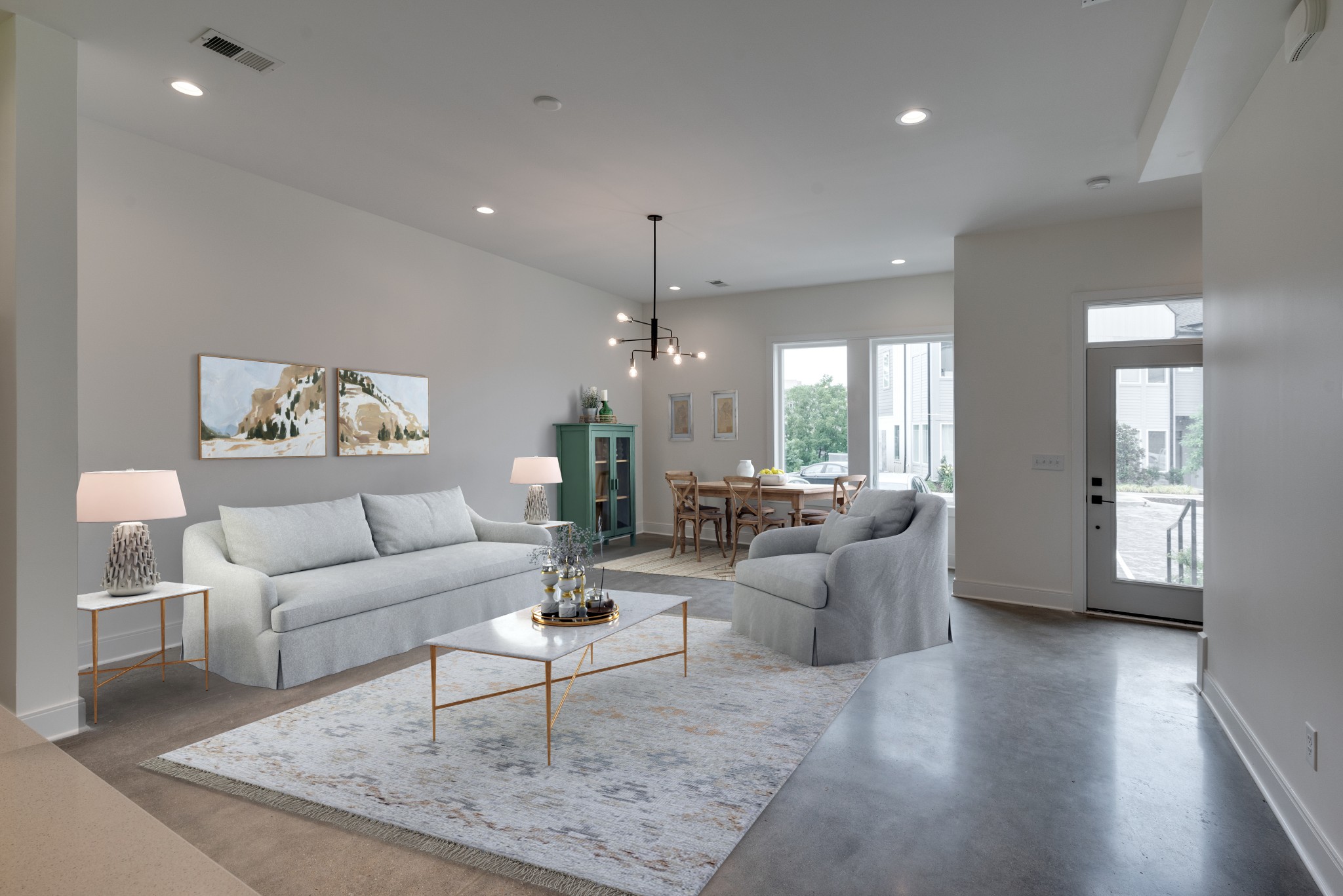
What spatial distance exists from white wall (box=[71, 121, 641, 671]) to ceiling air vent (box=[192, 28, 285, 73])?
1.28 m

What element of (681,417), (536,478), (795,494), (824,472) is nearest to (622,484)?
(681,417)

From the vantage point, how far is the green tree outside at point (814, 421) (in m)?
7.71

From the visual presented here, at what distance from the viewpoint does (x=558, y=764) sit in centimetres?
266

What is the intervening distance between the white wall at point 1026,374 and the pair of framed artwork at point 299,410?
426 cm

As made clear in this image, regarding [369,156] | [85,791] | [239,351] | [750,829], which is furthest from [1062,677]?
[239,351]

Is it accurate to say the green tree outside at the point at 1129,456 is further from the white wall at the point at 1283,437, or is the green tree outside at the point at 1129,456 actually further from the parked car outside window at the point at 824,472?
the parked car outside window at the point at 824,472

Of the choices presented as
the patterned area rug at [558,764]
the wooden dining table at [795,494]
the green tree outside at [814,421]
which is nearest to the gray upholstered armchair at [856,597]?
the patterned area rug at [558,764]

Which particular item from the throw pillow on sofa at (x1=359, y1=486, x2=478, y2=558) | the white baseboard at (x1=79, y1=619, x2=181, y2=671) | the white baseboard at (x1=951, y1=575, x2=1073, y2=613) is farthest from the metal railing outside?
the white baseboard at (x1=79, y1=619, x2=181, y2=671)

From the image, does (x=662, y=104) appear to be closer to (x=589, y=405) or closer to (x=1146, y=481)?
(x=1146, y=481)

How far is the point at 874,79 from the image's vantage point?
322cm

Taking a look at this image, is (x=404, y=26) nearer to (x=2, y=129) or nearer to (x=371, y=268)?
(x=2, y=129)

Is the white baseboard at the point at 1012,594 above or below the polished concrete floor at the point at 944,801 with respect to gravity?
above

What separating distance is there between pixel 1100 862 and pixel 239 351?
15.9 ft

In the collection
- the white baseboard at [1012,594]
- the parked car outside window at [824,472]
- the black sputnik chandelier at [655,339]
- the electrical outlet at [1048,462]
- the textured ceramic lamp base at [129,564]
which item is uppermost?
the black sputnik chandelier at [655,339]
